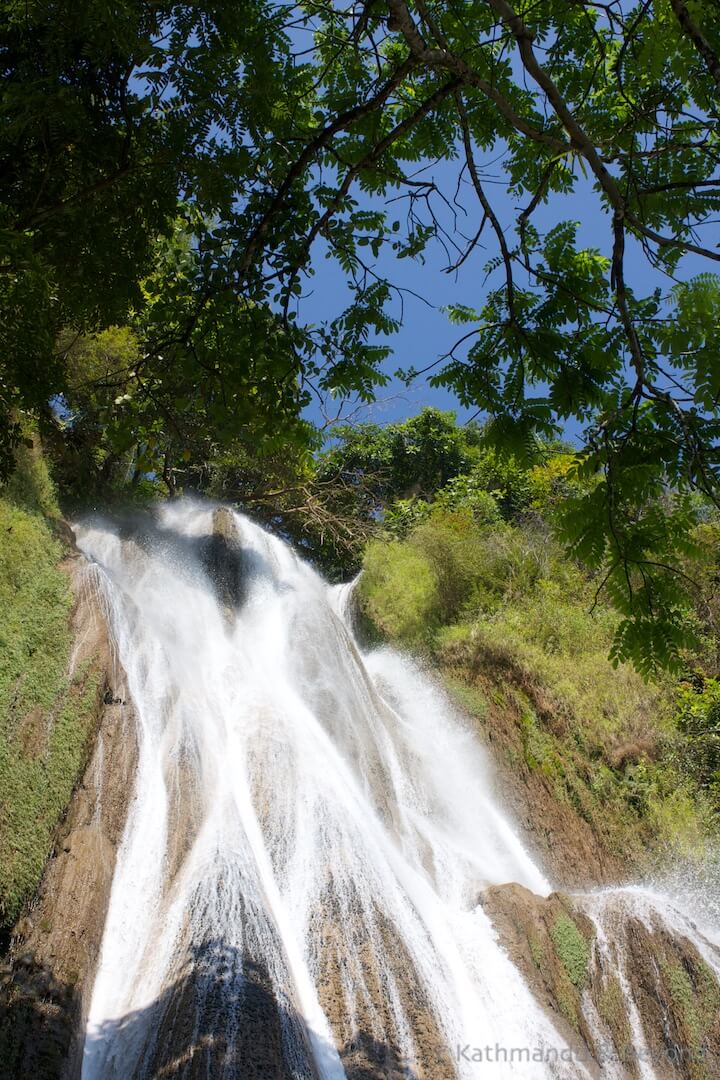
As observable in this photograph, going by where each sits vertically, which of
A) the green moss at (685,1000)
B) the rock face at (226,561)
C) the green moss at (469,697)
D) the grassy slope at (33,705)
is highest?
the rock face at (226,561)

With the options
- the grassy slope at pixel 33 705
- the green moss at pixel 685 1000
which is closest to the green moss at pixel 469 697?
the green moss at pixel 685 1000

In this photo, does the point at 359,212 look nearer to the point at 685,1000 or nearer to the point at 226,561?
the point at 685,1000

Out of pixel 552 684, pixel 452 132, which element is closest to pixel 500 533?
pixel 552 684

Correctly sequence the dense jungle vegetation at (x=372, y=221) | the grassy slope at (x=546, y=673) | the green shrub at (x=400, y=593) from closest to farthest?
the dense jungle vegetation at (x=372, y=221) → the grassy slope at (x=546, y=673) → the green shrub at (x=400, y=593)

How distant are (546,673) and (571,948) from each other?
5.28 meters

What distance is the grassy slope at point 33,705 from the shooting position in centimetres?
607

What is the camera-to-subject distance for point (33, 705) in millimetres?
7109

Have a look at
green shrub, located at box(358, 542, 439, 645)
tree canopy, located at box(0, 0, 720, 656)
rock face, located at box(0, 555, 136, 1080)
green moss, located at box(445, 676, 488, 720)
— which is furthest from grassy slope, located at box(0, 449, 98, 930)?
green shrub, located at box(358, 542, 439, 645)

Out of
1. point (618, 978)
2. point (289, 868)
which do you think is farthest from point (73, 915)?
point (618, 978)

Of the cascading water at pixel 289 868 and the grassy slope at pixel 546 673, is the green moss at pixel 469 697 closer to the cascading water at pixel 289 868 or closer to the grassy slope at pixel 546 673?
the grassy slope at pixel 546 673

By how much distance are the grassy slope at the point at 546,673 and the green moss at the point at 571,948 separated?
2.48m

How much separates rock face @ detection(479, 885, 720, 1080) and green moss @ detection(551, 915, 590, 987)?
0.01 meters

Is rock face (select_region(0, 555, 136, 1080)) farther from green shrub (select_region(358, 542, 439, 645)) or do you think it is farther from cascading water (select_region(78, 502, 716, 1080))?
green shrub (select_region(358, 542, 439, 645))

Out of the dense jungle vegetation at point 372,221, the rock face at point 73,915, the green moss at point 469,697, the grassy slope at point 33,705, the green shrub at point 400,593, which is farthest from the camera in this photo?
the green shrub at point 400,593
